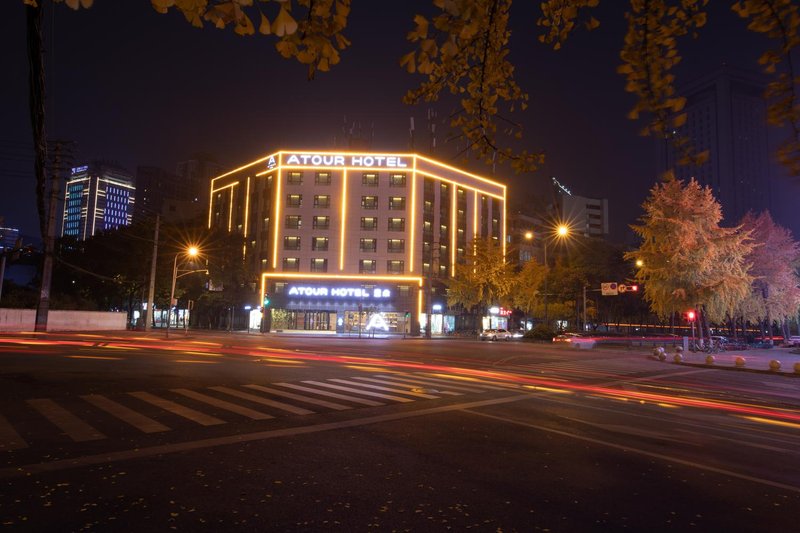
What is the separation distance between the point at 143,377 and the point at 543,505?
13.3 metres

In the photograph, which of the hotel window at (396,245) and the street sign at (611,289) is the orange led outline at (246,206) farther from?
the street sign at (611,289)

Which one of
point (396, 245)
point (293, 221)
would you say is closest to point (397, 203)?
point (396, 245)

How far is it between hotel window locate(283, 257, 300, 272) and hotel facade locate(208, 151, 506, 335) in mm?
136

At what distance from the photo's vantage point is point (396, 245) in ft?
215

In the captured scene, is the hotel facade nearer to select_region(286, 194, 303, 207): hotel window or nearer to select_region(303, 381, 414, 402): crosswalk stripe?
select_region(286, 194, 303, 207): hotel window

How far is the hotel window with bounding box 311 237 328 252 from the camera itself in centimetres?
6494

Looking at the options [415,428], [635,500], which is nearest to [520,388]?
[415,428]

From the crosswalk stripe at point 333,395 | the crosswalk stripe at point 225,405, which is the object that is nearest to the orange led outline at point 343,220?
the crosswalk stripe at point 333,395

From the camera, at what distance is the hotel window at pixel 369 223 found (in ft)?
→ 216

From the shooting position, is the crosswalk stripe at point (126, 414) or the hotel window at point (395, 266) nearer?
the crosswalk stripe at point (126, 414)

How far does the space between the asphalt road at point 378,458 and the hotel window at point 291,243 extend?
50926mm

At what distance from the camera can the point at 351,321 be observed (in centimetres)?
6369

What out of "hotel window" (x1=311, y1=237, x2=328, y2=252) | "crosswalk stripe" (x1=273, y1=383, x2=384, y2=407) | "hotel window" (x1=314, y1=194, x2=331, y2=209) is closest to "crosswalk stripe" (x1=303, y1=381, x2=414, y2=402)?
"crosswalk stripe" (x1=273, y1=383, x2=384, y2=407)

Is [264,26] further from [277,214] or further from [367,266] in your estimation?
[277,214]
